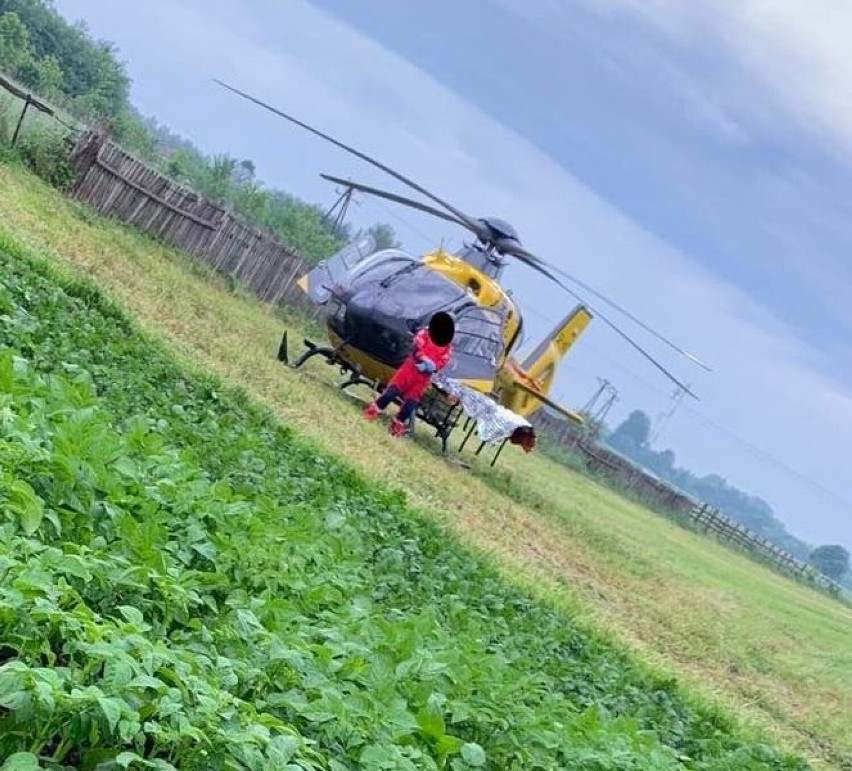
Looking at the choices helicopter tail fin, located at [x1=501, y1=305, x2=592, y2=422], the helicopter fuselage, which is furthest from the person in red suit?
helicopter tail fin, located at [x1=501, y1=305, x2=592, y2=422]

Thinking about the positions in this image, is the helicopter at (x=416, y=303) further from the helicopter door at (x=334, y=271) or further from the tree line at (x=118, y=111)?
the tree line at (x=118, y=111)

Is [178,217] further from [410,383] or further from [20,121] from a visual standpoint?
[410,383]

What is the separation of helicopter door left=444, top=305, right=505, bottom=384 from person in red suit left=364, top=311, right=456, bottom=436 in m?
0.73

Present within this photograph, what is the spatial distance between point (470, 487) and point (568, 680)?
6879 millimetres

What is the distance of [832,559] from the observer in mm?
129500

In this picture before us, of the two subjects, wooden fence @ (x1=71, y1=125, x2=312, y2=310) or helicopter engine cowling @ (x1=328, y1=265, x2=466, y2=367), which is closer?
helicopter engine cowling @ (x1=328, y1=265, x2=466, y2=367)

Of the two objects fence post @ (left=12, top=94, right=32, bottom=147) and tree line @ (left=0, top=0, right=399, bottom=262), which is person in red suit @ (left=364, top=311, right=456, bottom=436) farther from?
tree line @ (left=0, top=0, right=399, bottom=262)

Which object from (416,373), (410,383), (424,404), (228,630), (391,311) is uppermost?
(391,311)

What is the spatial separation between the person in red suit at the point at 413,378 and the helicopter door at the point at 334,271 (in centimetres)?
161

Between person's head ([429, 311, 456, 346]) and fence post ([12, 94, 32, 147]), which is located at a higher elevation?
person's head ([429, 311, 456, 346])

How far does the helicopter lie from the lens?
15.1 m

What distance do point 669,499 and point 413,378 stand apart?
33835mm

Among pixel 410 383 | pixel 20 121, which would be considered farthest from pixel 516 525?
pixel 20 121

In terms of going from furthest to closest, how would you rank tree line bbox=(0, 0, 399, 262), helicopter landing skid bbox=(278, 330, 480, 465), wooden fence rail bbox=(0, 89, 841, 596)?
1. tree line bbox=(0, 0, 399, 262)
2. wooden fence rail bbox=(0, 89, 841, 596)
3. helicopter landing skid bbox=(278, 330, 480, 465)
